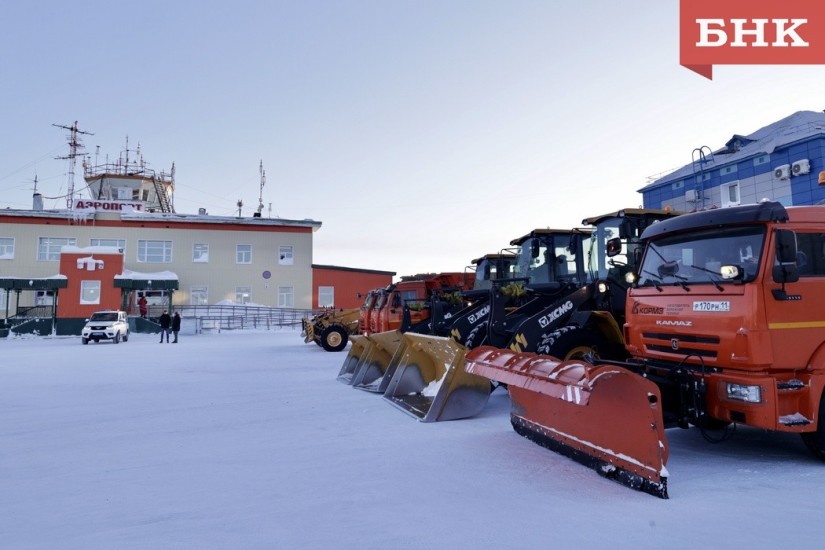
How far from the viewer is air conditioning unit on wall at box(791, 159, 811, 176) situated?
21.5 meters

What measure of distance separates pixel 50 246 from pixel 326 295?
811 inches

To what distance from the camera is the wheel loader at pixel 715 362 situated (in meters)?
4.37

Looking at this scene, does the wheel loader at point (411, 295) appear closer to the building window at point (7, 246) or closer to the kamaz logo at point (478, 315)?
the kamaz logo at point (478, 315)

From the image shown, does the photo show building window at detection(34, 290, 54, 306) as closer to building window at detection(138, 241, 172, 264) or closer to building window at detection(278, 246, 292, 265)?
building window at detection(138, 241, 172, 264)

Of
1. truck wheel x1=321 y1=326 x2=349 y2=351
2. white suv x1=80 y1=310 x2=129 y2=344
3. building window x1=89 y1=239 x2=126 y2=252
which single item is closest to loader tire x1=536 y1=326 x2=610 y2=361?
truck wheel x1=321 y1=326 x2=349 y2=351

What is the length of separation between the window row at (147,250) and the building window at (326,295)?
4.41 metres

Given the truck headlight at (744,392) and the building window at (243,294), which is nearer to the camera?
the truck headlight at (744,392)

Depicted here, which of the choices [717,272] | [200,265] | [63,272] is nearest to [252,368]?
[717,272]

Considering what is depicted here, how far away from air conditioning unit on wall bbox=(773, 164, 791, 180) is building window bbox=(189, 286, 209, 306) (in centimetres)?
3612

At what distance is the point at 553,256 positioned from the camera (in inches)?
403

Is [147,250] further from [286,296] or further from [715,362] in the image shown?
[715,362]

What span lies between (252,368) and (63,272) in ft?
85.9

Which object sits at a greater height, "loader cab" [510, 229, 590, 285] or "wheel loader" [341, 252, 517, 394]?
"loader cab" [510, 229, 590, 285]

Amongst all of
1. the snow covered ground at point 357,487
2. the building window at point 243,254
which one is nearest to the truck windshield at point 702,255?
the snow covered ground at point 357,487
